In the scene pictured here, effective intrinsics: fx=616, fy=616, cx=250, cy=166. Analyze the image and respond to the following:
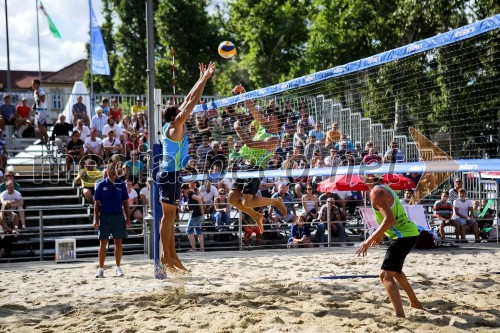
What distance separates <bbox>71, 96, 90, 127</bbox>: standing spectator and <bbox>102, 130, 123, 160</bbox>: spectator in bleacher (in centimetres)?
174

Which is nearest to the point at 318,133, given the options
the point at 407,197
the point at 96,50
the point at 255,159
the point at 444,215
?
the point at 255,159

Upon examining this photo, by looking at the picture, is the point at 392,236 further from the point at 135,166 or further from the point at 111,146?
the point at 111,146

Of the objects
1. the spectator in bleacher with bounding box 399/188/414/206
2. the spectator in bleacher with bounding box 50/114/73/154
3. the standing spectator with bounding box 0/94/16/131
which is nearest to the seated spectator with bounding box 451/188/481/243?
the spectator in bleacher with bounding box 399/188/414/206

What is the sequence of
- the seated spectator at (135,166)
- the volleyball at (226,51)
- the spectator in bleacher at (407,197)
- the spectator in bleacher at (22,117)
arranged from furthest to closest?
the spectator in bleacher at (22,117)
the seated spectator at (135,166)
the spectator in bleacher at (407,197)
the volleyball at (226,51)

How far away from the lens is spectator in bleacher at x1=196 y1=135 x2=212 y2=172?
38.6 ft

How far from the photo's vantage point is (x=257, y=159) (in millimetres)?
9234

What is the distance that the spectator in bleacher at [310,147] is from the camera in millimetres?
10297

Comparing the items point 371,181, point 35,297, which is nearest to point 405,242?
point 371,181

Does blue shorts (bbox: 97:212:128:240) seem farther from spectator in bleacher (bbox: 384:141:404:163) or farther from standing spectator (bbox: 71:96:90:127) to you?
standing spectator (bbox: 71:96:90:127)

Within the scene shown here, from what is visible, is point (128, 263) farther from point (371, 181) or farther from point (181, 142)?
point (371, 181)

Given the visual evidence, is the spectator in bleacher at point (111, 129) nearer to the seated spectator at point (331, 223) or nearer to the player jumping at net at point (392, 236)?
the seated spectator at point (331, 223)

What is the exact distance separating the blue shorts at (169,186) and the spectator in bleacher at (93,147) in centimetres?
684

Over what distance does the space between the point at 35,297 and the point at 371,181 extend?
413cm

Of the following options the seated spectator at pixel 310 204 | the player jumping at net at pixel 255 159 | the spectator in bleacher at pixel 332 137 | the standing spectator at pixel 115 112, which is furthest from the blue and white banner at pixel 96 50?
the spectator in bleacher at pixel 332 137
